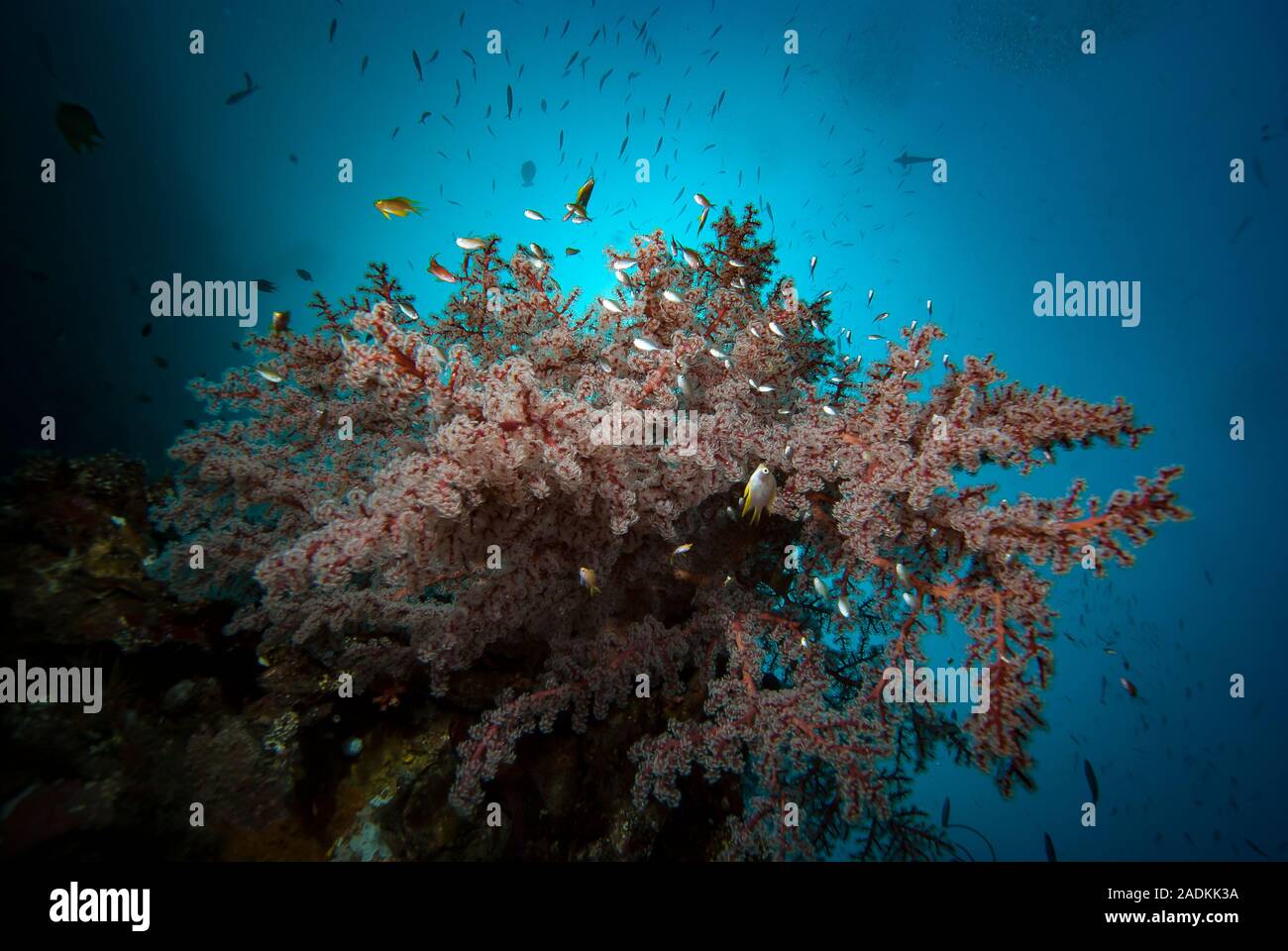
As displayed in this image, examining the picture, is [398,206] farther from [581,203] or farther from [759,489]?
[759,489]

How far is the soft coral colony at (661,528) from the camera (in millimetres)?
3039

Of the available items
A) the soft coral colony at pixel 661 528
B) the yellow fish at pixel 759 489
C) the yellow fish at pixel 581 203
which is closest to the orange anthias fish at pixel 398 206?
the soft coral colony at pixel 661 528

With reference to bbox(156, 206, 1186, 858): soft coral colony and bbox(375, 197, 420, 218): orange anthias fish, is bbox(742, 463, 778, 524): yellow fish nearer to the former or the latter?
bbox(156, 206, 1186, 858): soft coral colony

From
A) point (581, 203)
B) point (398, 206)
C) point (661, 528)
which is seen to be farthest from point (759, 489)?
point (398, 206)

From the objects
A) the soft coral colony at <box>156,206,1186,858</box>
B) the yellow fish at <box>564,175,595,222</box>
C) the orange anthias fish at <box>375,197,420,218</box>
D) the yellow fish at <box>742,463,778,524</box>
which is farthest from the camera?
the orange anthias fish at <box>375,197,420,218</box>

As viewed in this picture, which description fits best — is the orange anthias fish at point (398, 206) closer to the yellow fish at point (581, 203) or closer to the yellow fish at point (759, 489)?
the yellow fish at point (581, 203)

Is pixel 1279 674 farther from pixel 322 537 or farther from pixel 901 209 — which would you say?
pixel 322 537

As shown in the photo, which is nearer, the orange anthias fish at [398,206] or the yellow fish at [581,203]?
the yellow fish at [581,203]

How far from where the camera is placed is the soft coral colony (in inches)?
120

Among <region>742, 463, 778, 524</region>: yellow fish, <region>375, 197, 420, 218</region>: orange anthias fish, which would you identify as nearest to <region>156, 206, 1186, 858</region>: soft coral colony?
<region>742, 463, 778, 524</region>: yellow fish

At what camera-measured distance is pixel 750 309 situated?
519 cm

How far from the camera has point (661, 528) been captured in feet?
12.3

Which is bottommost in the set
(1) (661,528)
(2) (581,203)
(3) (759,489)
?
(1) (661,528)
